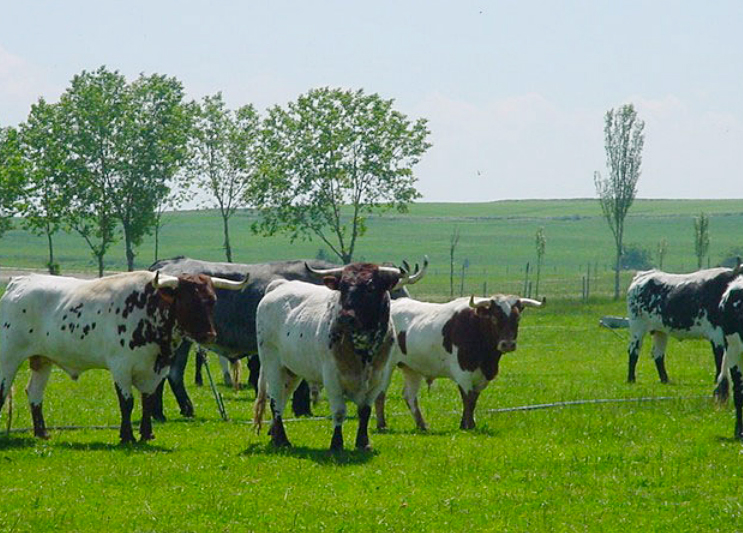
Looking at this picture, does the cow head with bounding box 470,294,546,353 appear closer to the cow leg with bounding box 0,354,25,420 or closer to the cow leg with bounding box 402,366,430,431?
the cow leg with bounding box 402,366,430,431

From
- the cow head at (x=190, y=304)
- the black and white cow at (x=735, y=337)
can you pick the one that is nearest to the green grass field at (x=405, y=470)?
the black and white cow at (x=735, y=337)

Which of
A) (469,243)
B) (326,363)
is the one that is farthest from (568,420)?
(469,243)

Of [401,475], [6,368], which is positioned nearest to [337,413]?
[401,475]

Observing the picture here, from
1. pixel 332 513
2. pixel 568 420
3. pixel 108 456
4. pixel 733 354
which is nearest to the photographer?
pixel 332 513

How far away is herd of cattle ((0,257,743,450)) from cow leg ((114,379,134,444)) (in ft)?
0.06

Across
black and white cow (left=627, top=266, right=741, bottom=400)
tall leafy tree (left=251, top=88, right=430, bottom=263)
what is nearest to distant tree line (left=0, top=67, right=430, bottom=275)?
tall leafy tree (left=251, top=88, right=430, bottom=263)

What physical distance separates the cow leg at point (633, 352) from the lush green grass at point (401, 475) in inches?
240

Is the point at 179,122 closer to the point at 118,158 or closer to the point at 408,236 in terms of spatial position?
the point at 118,158

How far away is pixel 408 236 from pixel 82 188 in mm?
121490

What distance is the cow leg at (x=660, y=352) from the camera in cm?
2940

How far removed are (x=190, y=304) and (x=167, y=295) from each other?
0.35m

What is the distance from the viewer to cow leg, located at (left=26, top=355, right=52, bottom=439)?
1852 centimetres

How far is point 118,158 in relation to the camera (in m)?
73.8

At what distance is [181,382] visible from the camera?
2261cm
